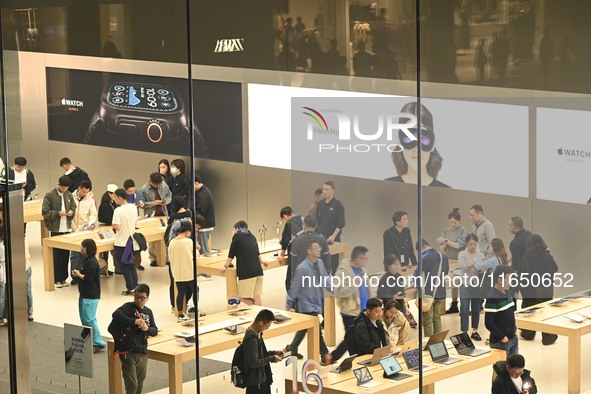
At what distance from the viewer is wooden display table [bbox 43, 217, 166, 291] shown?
8641mm

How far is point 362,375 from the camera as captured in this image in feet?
27.3

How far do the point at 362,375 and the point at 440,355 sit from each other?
2.01 ft

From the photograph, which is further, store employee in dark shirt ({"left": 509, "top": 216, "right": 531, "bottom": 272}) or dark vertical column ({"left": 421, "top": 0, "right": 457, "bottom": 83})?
store employee in dark shirt ({"left": 509, "top": 216, "right": 531, "bottom": 272})

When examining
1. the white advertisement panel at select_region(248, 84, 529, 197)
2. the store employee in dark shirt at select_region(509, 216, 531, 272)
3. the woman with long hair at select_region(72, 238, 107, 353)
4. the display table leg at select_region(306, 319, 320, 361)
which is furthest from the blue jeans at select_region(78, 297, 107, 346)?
the store employee in dark shirt at select_region(509, 216, 531, 272)

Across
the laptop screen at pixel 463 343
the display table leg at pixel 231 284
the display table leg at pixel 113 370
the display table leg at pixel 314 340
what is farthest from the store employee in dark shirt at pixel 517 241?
the display table leg at pixel 113 370

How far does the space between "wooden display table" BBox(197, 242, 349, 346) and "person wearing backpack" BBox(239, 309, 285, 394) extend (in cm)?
32

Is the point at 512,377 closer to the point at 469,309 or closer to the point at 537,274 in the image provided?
the point at 469,309

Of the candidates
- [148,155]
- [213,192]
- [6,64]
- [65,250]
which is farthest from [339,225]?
[6,64]

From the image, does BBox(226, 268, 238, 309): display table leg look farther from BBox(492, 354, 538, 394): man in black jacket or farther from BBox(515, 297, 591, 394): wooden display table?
BBox(515, 297, 591, 394): wooden display table

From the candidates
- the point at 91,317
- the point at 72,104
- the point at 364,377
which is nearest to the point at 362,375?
the point at 364,377

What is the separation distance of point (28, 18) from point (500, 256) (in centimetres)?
417

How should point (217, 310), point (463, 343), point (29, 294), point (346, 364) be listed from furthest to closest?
point (29, 294), point (217, 310), point (346, 364), point (463, 343)

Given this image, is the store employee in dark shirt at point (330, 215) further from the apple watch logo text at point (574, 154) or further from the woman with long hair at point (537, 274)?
the apple watch logo text at point (574, 154)

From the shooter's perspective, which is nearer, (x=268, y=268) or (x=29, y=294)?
(x=268, y=268)
